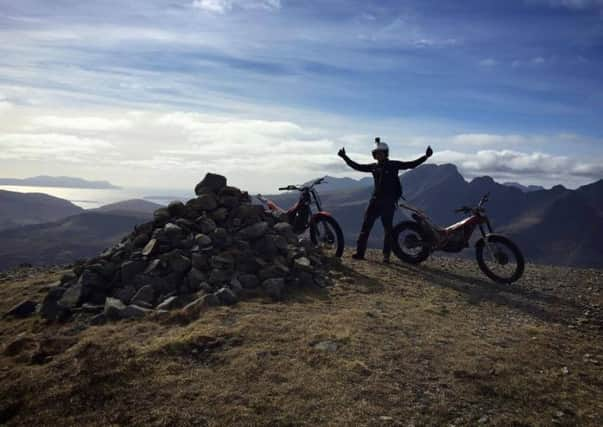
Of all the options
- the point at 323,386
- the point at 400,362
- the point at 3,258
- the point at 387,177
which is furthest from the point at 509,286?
the point at 3,258

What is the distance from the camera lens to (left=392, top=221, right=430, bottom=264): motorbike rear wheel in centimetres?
1456

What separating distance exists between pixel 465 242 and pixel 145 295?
983cm

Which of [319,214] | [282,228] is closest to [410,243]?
[319,214]

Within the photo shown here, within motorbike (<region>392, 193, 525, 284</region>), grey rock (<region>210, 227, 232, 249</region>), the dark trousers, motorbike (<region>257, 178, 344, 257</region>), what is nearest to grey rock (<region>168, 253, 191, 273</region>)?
grey rock (<region>210, 227, 232, 249</region>)

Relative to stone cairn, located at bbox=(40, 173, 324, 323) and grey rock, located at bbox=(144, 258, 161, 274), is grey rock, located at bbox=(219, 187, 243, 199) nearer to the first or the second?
stone cairn, located at bbox=(40, 173, 324, 323)

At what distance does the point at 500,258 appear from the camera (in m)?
12.8

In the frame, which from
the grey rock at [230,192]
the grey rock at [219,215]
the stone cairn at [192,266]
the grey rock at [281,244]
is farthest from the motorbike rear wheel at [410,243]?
the grey rock at [219,215]

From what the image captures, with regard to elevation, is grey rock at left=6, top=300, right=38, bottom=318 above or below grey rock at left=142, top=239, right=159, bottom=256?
below

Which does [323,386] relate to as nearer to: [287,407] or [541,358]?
[287,407]

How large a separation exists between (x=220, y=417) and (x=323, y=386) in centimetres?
153

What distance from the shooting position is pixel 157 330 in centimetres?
861

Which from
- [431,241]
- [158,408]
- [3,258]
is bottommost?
[3,258]

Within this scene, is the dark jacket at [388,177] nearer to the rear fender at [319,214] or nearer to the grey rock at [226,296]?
the rear fender at [319,214]

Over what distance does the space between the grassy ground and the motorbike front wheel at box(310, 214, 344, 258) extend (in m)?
4.04
